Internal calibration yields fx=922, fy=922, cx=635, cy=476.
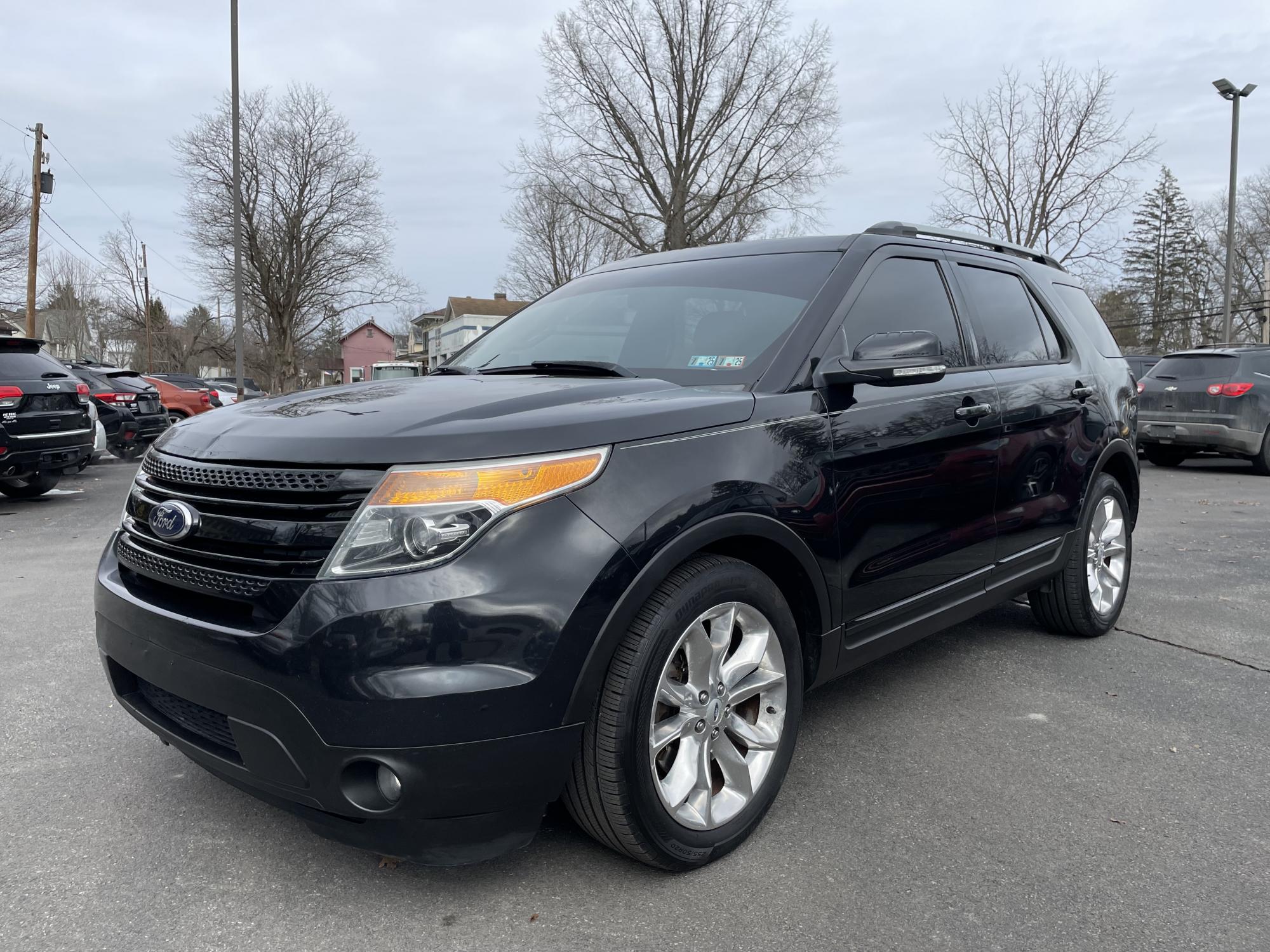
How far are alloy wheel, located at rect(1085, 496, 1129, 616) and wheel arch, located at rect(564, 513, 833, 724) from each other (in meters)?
2.27

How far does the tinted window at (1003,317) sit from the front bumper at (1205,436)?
9.47m

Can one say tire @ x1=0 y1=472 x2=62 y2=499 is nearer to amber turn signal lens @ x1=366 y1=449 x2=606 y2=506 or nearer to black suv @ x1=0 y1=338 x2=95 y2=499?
black suv @ x1=0 y1=338 x2=95 y2=499

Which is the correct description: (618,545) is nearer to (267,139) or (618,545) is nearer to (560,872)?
(560,872)

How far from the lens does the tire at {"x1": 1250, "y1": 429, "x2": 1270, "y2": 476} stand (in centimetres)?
1204

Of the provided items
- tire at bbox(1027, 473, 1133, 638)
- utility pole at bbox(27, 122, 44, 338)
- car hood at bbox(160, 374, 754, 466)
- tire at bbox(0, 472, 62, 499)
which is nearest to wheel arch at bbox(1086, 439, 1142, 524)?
tire at bbox(1027, 473, 1133, 638)

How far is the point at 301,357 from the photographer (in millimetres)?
48000

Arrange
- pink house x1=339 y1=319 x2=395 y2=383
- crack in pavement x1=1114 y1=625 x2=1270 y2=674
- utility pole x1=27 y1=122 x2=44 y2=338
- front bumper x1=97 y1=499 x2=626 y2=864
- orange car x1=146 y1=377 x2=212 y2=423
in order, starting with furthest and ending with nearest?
pink house x1=339 y1=319 x2=395 y2=383
utility pole x1=27 y1=122 x2=44 y2=338
orange car x1=146 y1=377 x2=212 y2=423
crack in pavement x1=1114 y1=625 x2=1270 y2=674
front bumper x1=97 y1=499 x2=626 y2=864

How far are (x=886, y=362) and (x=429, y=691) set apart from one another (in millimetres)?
1704

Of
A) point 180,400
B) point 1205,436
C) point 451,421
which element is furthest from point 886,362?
point 180,400

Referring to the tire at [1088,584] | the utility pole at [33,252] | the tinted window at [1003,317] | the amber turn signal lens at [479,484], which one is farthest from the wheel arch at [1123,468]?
the utility pole at [33,252]

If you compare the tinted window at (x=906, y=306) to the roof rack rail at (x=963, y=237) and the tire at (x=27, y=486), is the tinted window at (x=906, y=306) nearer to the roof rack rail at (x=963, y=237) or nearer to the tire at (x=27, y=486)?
the roof rack rail at (x=963, y=237)

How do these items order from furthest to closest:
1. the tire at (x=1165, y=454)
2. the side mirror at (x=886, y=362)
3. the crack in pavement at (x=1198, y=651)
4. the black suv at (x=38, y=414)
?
the tire at (x=1165, y=454)
the black suv at (x=38, y=414)
the crack in pavement at (x=1198, y=651)
the side mirror at (x=886, y=362)

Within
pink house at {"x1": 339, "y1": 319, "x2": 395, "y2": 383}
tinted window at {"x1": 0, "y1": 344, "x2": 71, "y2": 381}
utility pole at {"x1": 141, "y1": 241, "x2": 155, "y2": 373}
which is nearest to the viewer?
tinted window at {"x1": 0, "y1": 344, "x2": 71, "y2": 381}

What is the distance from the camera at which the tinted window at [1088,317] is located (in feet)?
15.4
